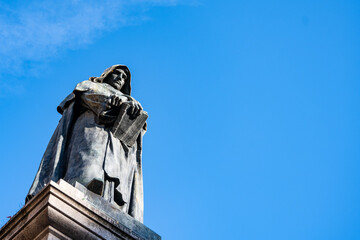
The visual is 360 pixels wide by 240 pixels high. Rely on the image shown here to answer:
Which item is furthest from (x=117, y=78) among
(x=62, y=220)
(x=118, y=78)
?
(x=62, y=220)

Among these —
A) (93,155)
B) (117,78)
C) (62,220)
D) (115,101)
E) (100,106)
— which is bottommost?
(62,220)

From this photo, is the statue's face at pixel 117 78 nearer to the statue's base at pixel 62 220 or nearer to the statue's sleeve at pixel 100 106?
the statue's sleeve at pixel 100 106

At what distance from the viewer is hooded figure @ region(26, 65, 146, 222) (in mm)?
7887

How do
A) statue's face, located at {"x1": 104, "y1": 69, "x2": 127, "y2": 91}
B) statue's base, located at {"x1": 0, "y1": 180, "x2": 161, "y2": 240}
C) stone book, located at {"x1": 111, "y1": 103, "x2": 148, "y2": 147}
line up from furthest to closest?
statue's face, located at {"x1": 104, "y1": 69, "x2": 127, "y2": 91} < stone book, located at {"x1": 111, "y1": 103, "x2": 148, "y2": 147} < statue's base, located at {"x1": 0, "y1": 180, "x2": 161, "y2": 240}

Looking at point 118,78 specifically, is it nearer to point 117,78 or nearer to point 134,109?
point 117,78

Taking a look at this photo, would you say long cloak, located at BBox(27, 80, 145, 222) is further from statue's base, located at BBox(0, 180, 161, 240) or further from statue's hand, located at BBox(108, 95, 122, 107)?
statue's base, located at BBox(0, 180, 161, 240)

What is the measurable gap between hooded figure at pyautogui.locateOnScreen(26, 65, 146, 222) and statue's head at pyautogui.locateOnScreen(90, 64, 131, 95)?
412mm

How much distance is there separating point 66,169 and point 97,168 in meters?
0.63

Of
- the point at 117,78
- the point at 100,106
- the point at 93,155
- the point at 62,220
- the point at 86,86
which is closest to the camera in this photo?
the point at 62,220

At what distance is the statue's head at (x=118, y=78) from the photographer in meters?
10.4

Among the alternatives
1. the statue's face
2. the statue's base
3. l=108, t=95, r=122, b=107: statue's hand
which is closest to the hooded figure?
l=108, t=95, r=122, b=107: statue's hand

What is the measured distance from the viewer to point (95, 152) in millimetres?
8180

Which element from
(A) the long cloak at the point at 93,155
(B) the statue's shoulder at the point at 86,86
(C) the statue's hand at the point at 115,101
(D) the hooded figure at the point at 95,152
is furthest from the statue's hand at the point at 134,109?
(B) the statue's shoulder at the point at 86,86

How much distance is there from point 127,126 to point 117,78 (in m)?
1.77
